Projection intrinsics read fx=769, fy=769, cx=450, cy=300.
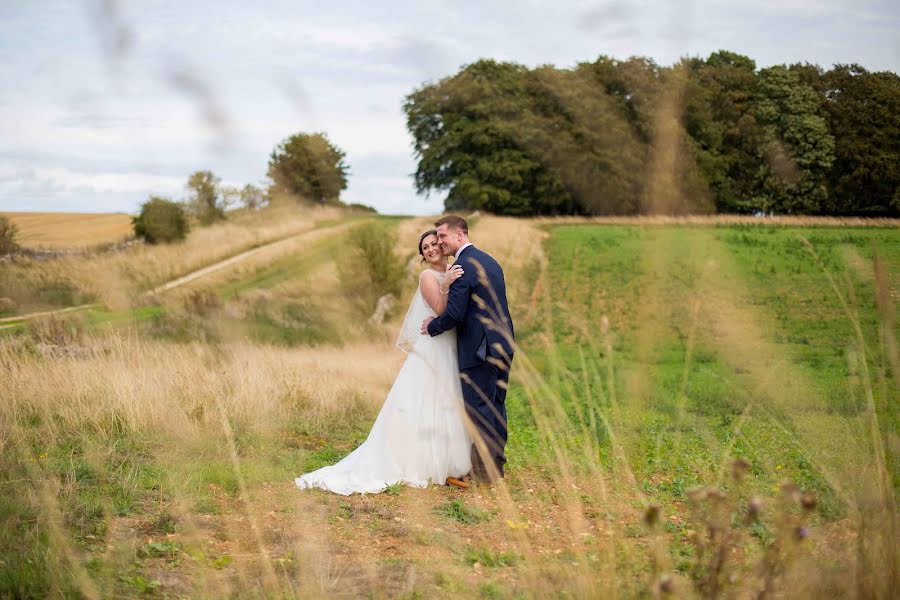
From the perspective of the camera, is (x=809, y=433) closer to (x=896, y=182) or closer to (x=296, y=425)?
(x=296, y=425)

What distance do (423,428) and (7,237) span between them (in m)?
24.8

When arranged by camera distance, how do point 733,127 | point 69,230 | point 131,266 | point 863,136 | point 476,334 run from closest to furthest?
1. point 476,334
2. point 733,127
3. point 131,266
4. point 863,136
5. point 69,230

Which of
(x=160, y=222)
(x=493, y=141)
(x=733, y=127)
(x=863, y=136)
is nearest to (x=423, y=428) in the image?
(x=733, y=127)

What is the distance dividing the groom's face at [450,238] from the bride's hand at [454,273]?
1.03 ft

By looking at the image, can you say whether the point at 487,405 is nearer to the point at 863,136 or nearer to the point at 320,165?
the point at 320,165

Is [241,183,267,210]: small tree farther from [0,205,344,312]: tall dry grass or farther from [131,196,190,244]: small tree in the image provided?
[131,196,190,244]: small tree

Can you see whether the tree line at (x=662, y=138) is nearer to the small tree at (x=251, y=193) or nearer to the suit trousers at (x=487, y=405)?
the suit trousers at (x=487, y=405)

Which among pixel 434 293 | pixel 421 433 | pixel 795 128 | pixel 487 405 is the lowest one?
pixel 421 433

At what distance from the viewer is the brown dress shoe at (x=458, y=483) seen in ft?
22.3

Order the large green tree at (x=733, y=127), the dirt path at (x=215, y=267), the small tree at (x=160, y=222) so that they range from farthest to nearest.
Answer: the small tree at (x=160, y=222) < the large green tree at (x=733, y=127) < the dirt path at (x=215, y=267)

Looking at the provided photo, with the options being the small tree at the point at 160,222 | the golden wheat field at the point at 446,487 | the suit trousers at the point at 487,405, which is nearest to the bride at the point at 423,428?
the suit trousers at the point at 487,405

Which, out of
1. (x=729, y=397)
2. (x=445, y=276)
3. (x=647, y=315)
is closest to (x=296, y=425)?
(x=445, y=276)

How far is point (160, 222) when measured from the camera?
34.8m

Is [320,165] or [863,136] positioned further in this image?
[863,136]
